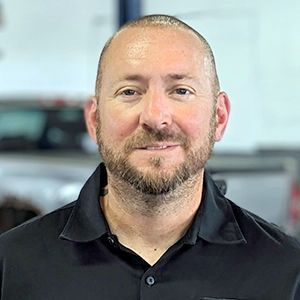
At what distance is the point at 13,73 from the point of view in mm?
7895

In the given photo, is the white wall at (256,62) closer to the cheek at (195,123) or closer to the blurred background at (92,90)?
the blurred background at (92,90)

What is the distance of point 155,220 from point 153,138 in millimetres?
200

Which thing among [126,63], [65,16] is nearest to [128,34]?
[126,63]

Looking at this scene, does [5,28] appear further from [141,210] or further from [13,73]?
[141,210]

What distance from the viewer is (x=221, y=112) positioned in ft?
5.87

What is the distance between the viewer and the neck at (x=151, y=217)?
66.8 inches

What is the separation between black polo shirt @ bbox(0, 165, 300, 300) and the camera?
1.65 meters

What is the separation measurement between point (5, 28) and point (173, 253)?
6.46 meters

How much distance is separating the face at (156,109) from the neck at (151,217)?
0.17 feet

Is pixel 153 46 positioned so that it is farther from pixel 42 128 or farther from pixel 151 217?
pixel 42 128

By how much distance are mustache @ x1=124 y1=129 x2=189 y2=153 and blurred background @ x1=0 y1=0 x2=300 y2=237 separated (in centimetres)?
270

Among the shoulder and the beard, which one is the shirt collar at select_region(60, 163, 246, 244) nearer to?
the shoulder

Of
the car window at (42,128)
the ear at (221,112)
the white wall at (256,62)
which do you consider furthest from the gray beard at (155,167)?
the white wall at (256,62)

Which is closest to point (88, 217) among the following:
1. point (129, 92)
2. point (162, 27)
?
point (129, 92)
